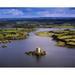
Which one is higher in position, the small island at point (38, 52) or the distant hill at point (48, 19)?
the distant hill at point (48, 19)

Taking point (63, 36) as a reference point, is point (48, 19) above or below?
above

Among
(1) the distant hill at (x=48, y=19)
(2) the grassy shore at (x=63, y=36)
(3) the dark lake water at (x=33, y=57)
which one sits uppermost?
(1) the distant hill at (x=48, y=19)

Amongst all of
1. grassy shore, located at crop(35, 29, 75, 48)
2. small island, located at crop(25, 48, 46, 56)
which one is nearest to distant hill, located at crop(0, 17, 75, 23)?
grassy shore, located at crop(35, 29, 75, 48)

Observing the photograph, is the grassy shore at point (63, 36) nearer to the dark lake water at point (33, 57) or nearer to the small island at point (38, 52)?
the dark lake water at point (33, 57)

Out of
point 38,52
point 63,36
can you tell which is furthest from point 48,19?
point 38,52

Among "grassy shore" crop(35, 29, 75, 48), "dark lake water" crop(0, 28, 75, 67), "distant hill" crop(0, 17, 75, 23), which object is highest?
"distant hill" crop(0, 17, 75, 23)

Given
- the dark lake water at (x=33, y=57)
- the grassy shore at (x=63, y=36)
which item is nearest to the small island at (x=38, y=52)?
the dark lake water at (x=33, y=57)

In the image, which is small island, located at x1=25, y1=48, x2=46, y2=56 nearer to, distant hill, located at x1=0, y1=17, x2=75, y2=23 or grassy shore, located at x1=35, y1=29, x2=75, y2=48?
grassy shore, located at x1=35, y1=29, x2=75, y2=48

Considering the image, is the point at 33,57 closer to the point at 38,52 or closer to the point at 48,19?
the point at 38,52
